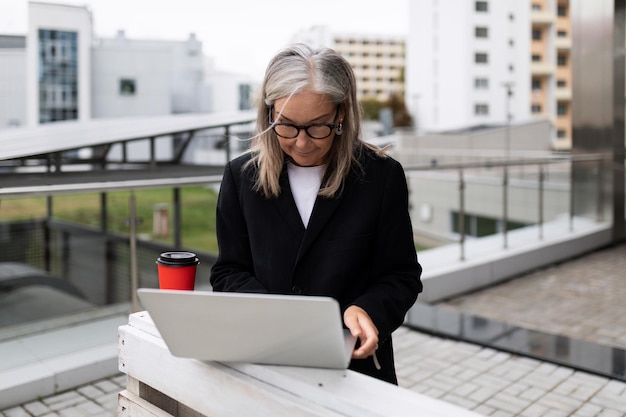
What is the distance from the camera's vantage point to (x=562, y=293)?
5910mm

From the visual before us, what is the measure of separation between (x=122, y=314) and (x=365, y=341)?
11.4ft

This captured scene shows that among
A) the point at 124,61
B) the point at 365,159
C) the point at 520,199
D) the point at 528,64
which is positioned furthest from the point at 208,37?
the point at 365,159

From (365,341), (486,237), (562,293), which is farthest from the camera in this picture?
(486,237)

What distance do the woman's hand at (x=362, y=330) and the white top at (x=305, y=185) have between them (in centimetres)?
31

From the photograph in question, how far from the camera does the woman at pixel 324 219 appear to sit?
1.46 m

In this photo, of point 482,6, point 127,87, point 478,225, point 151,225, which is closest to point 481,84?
point 482,6

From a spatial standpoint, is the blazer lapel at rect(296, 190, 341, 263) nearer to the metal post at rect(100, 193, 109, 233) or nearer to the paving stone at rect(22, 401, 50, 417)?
the paving stone at rect(22, 401, 50, 417)

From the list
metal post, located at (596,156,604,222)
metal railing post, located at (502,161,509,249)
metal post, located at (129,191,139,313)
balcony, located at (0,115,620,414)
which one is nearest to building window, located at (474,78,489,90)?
metal post, located at (596,156,604,222)

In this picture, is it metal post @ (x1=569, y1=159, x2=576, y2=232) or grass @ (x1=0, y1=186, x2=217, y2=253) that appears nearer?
grass @ (x1=0, y1=186, x2=217, y2=253)

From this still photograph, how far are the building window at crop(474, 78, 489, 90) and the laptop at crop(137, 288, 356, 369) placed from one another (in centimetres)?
5816

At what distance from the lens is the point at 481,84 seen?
5672 cm

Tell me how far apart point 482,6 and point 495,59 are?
4704 millimetres

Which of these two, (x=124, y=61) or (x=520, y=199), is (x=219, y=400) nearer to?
(x=520, y=199)

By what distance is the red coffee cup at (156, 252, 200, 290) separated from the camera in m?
1.55
